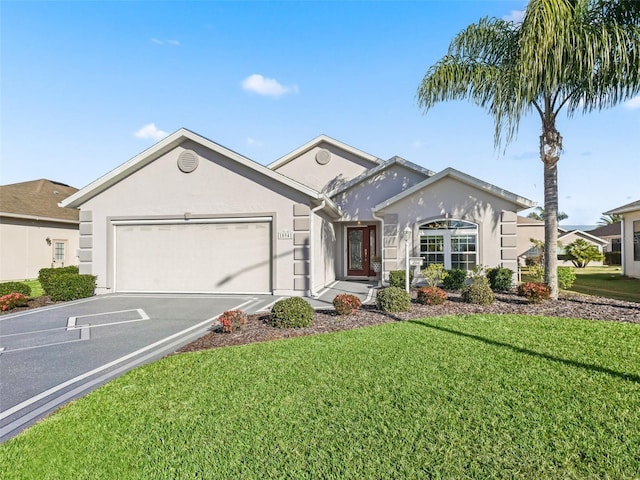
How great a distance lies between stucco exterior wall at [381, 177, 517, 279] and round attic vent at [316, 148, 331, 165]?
19.9 feet

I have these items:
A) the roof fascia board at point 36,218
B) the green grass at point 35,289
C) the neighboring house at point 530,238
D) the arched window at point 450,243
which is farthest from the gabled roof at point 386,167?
the roof fascia board at point 36,218

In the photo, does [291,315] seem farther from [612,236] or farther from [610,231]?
[610,231]

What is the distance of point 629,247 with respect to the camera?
1673 centimetres

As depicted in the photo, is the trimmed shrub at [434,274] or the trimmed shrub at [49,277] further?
the trimmed shrub at [434,274]

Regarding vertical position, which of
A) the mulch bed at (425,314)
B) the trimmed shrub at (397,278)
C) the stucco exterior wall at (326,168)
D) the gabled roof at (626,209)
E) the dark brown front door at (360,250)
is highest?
the stucco exterior wall at (326,168)

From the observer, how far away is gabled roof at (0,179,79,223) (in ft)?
58.3

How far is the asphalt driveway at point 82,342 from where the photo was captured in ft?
14.4

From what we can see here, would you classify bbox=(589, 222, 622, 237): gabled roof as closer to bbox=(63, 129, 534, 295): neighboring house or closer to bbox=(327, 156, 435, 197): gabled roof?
bbox=(327, 156, 435, 197): gabled roof

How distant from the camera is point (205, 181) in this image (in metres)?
12.6

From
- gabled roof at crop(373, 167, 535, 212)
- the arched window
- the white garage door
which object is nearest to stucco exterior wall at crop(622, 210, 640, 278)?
gabled roof at crop(373, 167, 535, 212)

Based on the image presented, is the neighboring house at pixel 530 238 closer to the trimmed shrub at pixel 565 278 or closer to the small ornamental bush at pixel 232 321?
the trimmed shrub at pixel 565 278

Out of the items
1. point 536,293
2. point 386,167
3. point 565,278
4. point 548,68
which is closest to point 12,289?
point 386,167

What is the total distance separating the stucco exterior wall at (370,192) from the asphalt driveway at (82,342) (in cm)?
691

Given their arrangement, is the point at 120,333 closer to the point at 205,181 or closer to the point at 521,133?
the point at 205,181
